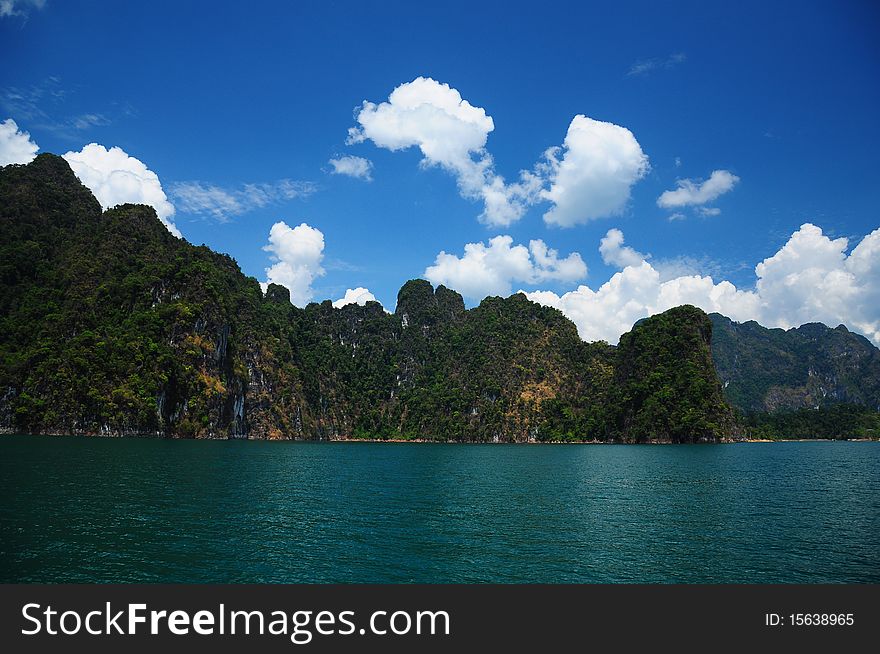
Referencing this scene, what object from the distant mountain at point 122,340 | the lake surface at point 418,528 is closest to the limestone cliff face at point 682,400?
the distant mountain at point 122,340

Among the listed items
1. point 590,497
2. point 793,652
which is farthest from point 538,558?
point 590,497

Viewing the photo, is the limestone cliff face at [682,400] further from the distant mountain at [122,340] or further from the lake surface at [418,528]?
the lake surface at [418,528]

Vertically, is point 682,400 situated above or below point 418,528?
above

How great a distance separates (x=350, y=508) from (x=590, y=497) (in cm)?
2317

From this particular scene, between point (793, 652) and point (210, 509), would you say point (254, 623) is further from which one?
point (210, 509)

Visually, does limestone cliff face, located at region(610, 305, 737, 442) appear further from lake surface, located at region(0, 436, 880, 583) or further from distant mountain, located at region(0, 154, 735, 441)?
lake surface, located at region(0, 436, 880, 583)

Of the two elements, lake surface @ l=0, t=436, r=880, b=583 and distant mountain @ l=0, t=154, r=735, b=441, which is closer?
lake surface @ l=0, t=436, r=880, b=583

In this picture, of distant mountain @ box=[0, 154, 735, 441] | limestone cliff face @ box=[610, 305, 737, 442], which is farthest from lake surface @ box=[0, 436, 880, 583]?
limestone cliff face @ box=[610, 305, 737, 442]

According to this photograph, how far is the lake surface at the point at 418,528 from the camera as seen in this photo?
2572 centimetres

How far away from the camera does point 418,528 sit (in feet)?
116

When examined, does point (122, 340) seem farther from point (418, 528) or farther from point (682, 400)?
point (682, 400)

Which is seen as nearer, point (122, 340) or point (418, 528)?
point (418, 528)

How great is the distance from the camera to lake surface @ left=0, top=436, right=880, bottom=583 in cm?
2572

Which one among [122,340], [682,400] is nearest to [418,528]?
[122,340]
